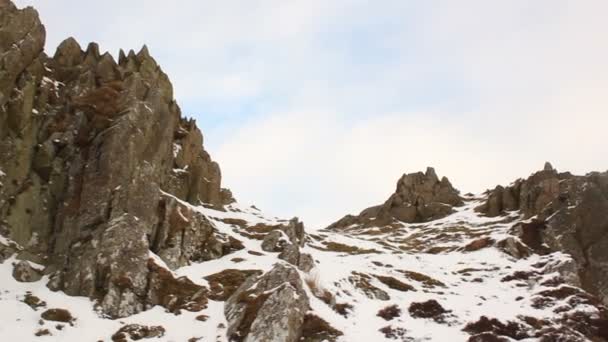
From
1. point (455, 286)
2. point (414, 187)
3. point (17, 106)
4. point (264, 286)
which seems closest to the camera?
point (264, 286)

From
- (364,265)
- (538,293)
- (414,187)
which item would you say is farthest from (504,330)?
(414,187)

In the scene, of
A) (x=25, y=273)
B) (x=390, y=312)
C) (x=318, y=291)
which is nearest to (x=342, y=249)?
(x=390, y=312)

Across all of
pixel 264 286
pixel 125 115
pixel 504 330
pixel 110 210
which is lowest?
pixel 504 330

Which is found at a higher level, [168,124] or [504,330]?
[168,124]

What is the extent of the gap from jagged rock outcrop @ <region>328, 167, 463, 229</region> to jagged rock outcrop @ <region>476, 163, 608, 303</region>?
23739 millimetres

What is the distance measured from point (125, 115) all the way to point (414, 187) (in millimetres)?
71660

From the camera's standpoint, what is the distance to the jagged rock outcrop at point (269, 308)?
149ft

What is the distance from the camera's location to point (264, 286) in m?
50.6

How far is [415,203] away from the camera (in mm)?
115750

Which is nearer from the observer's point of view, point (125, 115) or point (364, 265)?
point (125, 115)

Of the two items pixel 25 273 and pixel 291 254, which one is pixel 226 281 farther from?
pixel 25 273

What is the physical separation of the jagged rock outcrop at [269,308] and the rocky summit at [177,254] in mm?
157

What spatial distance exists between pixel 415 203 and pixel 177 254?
68085 millimetres

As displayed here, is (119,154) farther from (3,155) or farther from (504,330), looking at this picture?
(504,330)
